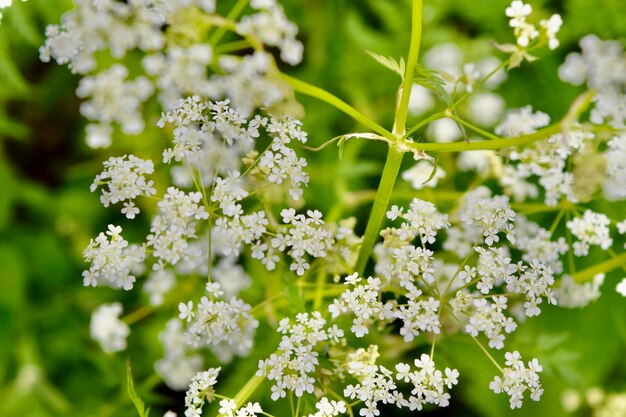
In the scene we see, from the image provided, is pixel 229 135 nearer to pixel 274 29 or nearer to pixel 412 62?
pixel 412 62

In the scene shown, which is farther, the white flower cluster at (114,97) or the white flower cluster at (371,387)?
the white flower cluster at (114,97)

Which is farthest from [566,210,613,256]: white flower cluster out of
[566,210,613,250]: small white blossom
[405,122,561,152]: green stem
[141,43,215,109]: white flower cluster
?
[141,43,215,109]: white flower cluster

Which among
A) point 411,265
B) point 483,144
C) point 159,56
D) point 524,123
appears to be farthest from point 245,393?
point 159,56

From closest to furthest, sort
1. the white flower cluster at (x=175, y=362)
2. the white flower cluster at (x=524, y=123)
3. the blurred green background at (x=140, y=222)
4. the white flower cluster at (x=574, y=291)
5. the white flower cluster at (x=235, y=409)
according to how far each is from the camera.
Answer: the white flower cluster at (x=235, y=409)
the white flower cluster at (x=574, y=291)
the white flower cluster at (x=524, y=123)
the white flower cluster at (x=175, y=362)
the blurred green background at (x=140, y=222)

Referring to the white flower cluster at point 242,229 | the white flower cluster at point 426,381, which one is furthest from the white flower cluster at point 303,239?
the white flower cluster at point 426,381

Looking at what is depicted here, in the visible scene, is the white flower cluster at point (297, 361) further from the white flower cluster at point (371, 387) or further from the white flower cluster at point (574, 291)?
the white flower cluster at point (574, 291)

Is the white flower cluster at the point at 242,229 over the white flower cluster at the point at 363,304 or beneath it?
over
